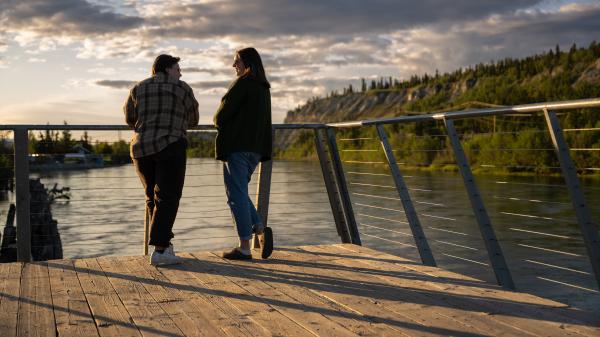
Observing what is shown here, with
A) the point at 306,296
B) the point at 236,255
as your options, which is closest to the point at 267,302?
the point at 306,296

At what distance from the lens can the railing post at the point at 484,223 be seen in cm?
424

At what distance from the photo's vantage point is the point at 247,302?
12.1ft

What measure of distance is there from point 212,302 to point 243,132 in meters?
1.58

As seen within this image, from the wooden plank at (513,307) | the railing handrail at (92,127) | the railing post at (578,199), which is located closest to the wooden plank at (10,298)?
the railing handrail at (92,127)

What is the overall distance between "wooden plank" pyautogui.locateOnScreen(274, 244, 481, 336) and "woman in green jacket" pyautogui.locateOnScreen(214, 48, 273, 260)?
1.77 ft

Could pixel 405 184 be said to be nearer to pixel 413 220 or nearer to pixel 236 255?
pixel 413 220

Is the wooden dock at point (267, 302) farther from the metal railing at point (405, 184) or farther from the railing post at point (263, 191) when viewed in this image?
the railing post at point (263, 191)

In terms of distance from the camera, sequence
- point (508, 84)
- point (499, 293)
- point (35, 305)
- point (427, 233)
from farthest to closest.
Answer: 1. point (508, 84)
2. point (427, 233)
3. point (499, 293)
4. point (35, 305)

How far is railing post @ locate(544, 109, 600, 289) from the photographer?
3.59 metres

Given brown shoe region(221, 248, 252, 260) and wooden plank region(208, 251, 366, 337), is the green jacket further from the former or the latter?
wooden plank region(208, 251, 366, 337)

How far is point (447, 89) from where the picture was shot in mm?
160375

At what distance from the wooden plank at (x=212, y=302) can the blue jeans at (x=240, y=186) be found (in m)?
0.45

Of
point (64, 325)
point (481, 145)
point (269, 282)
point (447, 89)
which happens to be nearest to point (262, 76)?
point (269, 282)

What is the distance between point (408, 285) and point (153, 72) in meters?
2.13
